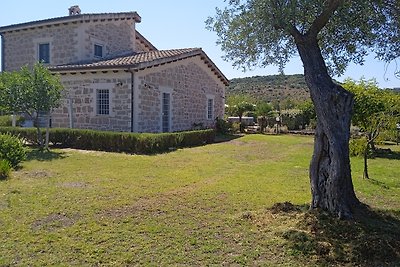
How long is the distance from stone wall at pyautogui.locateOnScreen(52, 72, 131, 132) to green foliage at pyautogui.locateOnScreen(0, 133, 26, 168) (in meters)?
6.90

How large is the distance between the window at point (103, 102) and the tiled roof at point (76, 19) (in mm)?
5409

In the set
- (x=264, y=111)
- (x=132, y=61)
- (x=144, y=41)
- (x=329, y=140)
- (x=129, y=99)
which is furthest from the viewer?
(x=264, y=111)

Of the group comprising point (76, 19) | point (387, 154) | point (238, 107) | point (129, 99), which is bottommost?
point (387, 154)

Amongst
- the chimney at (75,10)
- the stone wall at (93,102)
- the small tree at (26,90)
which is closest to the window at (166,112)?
the stone wall at (93,102)

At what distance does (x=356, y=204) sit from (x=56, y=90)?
12.5 metres

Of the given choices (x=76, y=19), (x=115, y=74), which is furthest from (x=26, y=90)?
(x=76, y=19)

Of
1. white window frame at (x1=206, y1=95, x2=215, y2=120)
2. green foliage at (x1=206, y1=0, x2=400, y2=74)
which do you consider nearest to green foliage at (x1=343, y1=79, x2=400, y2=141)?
green foliage at (x1=206, y1=0, x2=400, y2=74)

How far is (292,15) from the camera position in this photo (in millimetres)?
5730

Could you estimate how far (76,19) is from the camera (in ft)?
68.2

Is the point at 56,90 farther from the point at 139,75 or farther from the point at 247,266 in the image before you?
the point at 247,266

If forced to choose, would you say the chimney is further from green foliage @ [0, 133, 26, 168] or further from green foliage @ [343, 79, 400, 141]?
green foliage @ [343, 79, 400, 141]

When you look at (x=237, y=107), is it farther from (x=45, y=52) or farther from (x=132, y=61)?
(x=45, y=52)

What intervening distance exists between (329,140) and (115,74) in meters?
13.8

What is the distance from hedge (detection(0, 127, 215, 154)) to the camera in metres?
14.6
